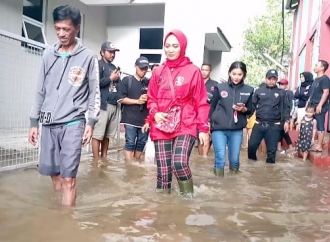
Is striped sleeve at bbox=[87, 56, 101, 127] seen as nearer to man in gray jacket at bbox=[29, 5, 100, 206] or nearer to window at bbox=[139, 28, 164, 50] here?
man in gray jacket at bbox=[29, 5, 100, 206]

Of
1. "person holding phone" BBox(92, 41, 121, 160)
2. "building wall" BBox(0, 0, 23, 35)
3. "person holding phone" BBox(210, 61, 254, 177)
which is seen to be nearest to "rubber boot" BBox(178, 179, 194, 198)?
"person holding phone" BBox(210, 61, 254, 177)

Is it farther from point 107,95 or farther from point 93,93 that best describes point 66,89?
point 107,95

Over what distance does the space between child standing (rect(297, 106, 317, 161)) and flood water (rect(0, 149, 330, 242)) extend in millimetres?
2619

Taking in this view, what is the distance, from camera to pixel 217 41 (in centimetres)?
1542

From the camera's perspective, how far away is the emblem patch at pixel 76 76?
3465 millimetres

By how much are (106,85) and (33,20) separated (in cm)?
504

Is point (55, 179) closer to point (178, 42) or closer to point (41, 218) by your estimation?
point (41, 218)

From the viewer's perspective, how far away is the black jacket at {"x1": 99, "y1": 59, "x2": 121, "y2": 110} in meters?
6.22

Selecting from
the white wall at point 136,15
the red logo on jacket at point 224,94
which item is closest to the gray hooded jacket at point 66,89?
the red logo on jacket at point 224,94

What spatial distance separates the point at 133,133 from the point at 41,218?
328 cm

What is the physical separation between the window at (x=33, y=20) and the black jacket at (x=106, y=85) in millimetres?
Result: 4379

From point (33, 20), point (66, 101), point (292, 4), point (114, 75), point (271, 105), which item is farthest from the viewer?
point (292, 4)

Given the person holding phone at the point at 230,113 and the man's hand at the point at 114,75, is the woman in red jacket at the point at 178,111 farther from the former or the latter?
the man's hand at the point at 114,75

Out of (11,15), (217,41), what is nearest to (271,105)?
(11,15)
